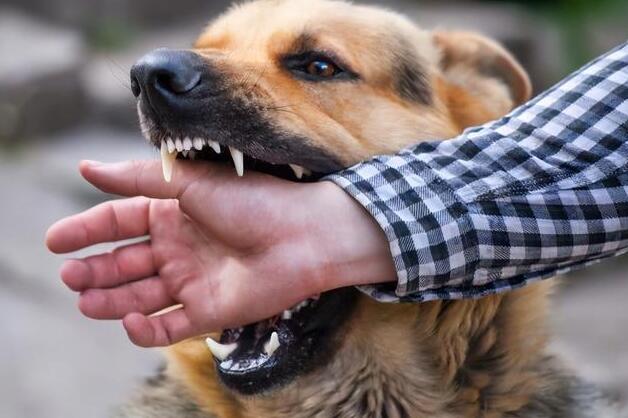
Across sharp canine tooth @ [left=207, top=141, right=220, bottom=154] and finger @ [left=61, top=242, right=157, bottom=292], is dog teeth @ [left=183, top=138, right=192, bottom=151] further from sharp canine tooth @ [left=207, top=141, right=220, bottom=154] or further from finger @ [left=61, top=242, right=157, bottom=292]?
finger @ [left=61, top=242, right=157, bottom=292]

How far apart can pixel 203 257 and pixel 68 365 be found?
3276mm

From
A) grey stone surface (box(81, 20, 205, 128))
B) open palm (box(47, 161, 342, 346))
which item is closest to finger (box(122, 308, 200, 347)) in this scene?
open palm (box(47, 161, 342, 346))

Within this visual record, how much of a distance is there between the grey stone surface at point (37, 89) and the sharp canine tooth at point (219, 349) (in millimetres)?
6513

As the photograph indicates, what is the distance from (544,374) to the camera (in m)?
2.85

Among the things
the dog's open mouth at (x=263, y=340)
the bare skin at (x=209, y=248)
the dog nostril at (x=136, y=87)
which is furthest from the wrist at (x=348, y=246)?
the dog nostril at (x=136, y=87)

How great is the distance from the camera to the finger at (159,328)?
2.64 metres

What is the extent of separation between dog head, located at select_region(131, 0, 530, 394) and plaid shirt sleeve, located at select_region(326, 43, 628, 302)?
0.98 ft

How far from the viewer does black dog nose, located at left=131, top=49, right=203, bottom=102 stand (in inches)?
97.6

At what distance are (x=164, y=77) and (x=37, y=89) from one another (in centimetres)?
681

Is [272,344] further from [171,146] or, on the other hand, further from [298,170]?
[171,146]

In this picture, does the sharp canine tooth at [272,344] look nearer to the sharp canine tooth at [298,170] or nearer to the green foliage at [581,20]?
the sharp canine tooth at [298,170]

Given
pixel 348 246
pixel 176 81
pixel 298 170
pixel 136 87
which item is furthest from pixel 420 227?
pixel 136 87

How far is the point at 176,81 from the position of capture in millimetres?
2498

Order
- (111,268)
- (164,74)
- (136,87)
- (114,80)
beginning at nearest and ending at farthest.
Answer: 1. (164,74)
2. (136,87)
3. (111,268)
4. (114,80)
